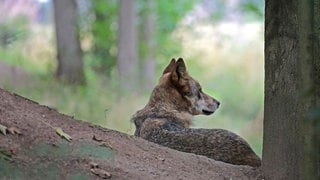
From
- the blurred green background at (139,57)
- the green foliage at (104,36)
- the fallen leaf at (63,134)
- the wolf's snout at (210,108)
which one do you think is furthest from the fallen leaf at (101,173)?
the green foliage at (104,36)

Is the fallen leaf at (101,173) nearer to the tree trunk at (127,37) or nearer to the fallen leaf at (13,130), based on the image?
the fallen leaf at (13,130)

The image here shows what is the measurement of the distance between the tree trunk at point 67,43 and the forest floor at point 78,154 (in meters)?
13.6

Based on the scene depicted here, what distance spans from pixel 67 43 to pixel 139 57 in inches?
148

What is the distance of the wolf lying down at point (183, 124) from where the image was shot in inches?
274

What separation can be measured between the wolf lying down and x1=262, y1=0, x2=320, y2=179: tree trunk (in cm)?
97

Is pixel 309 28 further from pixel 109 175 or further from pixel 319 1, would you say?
pixel 109 175

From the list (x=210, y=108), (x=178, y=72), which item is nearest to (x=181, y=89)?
(x=178, y=72)

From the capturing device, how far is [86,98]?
15.5 metres

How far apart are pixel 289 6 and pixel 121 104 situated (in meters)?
8.50

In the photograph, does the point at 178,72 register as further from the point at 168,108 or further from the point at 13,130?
the point at 13,130

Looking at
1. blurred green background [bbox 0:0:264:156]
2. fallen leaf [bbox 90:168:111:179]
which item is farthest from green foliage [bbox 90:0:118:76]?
fallen leaf [bbox 90:168:111:179]

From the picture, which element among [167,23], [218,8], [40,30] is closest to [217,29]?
[218,8]

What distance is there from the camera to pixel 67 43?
66.7 ft

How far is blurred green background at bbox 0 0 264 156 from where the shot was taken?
614 inches
